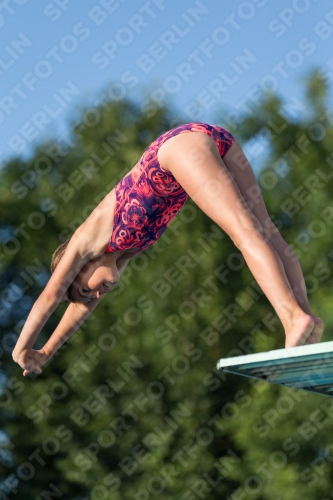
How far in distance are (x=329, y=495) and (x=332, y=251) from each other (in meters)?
4.07

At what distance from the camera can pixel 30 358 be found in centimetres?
Answer: 483

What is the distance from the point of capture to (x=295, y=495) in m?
13.3

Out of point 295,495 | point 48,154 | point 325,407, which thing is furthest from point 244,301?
point 48,154

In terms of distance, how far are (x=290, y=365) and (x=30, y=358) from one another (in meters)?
1.89

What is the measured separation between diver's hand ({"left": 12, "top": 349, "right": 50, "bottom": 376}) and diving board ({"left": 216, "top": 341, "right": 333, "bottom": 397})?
1498 millimetres

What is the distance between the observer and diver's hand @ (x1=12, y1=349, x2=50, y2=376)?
4.75m

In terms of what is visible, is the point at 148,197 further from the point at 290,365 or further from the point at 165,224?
the point at 290,365

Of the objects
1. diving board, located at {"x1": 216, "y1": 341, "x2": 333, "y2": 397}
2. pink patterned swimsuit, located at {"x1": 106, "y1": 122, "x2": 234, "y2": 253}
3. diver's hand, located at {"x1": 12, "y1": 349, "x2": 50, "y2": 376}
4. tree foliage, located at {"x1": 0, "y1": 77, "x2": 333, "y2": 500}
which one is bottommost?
tree foliage, located at {"x1": 0, "y1": 77, "x2": 333, "y2": 500}

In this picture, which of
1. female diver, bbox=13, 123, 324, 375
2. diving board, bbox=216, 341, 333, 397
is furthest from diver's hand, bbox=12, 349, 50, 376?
diving board, bbox=216, 341, 333, 397

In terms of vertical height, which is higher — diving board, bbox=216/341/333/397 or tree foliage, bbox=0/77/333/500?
diving board, bbox=216/341/333/397

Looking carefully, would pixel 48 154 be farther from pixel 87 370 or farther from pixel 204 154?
pixel 204 154

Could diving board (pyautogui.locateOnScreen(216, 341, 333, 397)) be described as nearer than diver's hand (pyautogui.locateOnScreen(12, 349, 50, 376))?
Yes

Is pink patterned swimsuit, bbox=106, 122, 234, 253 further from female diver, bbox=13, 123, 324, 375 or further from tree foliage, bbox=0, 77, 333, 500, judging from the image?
tree foliage, bbox=0, 77, 333, 500

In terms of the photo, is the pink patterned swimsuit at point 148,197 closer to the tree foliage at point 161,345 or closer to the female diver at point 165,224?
the female diver at point 165,224
